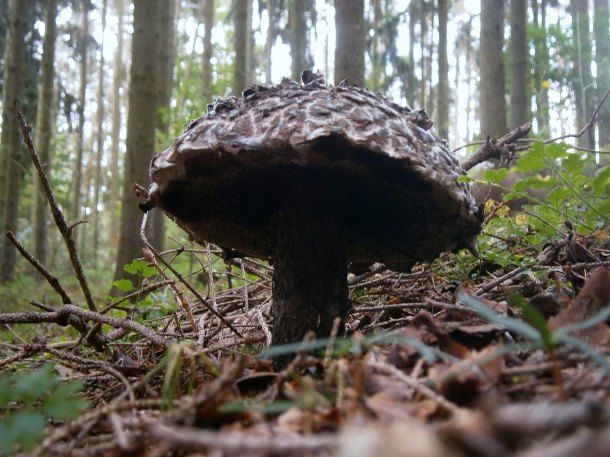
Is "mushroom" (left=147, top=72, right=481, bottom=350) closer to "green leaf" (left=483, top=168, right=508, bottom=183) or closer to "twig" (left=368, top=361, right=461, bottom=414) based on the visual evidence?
"green leaf" (left=483, top=168, right=508, bottom=183)

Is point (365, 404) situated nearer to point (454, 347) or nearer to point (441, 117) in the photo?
point (454, 347)

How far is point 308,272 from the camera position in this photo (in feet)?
7.12

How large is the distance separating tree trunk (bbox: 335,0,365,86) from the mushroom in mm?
3149

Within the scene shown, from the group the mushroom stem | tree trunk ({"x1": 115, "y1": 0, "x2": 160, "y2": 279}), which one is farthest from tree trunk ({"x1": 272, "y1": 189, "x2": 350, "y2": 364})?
tree trunk ({"x1": 115, "y1": 0, "x2": 160, "y2": 279})

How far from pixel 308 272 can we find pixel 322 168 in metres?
0.50

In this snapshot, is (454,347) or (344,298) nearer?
(454,347)

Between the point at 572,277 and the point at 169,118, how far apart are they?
7.69 meters

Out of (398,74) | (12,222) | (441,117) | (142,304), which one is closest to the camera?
(142,304)

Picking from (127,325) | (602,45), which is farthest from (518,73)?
(127,325)

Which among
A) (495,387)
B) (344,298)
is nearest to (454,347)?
(495,387)

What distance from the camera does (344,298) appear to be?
226 cm

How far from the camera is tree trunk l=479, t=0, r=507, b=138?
27.7 ft

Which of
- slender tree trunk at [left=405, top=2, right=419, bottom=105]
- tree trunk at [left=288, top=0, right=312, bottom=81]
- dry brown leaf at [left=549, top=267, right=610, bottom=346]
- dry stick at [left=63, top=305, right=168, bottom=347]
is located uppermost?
slender tree trunk at [left=405, top=2, right=419, bottom=105]

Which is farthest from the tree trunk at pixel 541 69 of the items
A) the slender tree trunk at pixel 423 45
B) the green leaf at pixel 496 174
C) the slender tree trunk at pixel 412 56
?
the green leaf at pixel 496 174
